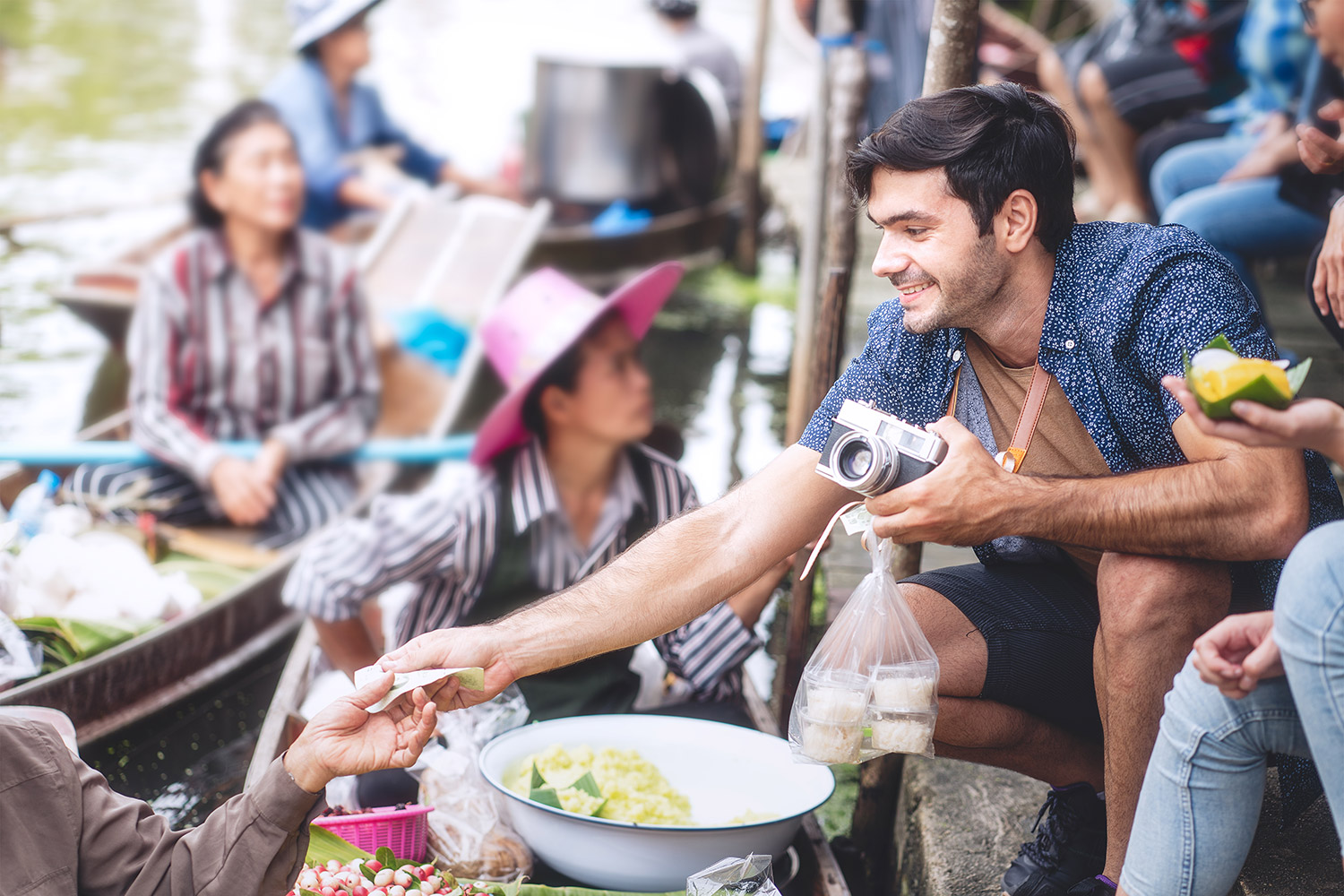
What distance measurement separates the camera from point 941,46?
257 cm

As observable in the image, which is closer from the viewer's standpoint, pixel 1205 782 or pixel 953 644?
pixel 1205 782

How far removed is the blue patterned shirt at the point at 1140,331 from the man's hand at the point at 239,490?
8.50ft

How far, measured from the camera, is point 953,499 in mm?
1851

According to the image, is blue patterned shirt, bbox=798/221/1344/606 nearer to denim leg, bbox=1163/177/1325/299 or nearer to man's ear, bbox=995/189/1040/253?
man's ear, bbox=995/189/1040/253

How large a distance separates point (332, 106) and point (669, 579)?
17.1ft

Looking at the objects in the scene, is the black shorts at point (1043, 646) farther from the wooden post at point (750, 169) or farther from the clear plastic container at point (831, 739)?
the wooden post at point (750, 169)

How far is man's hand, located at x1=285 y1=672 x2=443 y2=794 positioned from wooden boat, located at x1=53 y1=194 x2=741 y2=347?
391cm

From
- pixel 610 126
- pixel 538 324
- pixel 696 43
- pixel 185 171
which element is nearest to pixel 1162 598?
pixel 538 324

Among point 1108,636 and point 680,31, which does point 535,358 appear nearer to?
point 1108,636

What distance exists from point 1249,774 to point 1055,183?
1014 mm

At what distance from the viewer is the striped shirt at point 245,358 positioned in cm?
431

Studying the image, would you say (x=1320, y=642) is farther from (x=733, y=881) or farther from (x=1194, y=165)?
(x=1194, y=165)

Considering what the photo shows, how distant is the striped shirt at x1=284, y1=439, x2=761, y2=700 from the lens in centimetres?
277

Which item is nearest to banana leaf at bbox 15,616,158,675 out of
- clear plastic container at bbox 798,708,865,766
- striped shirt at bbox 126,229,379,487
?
striped shirt at bbox 126,229,379,487
